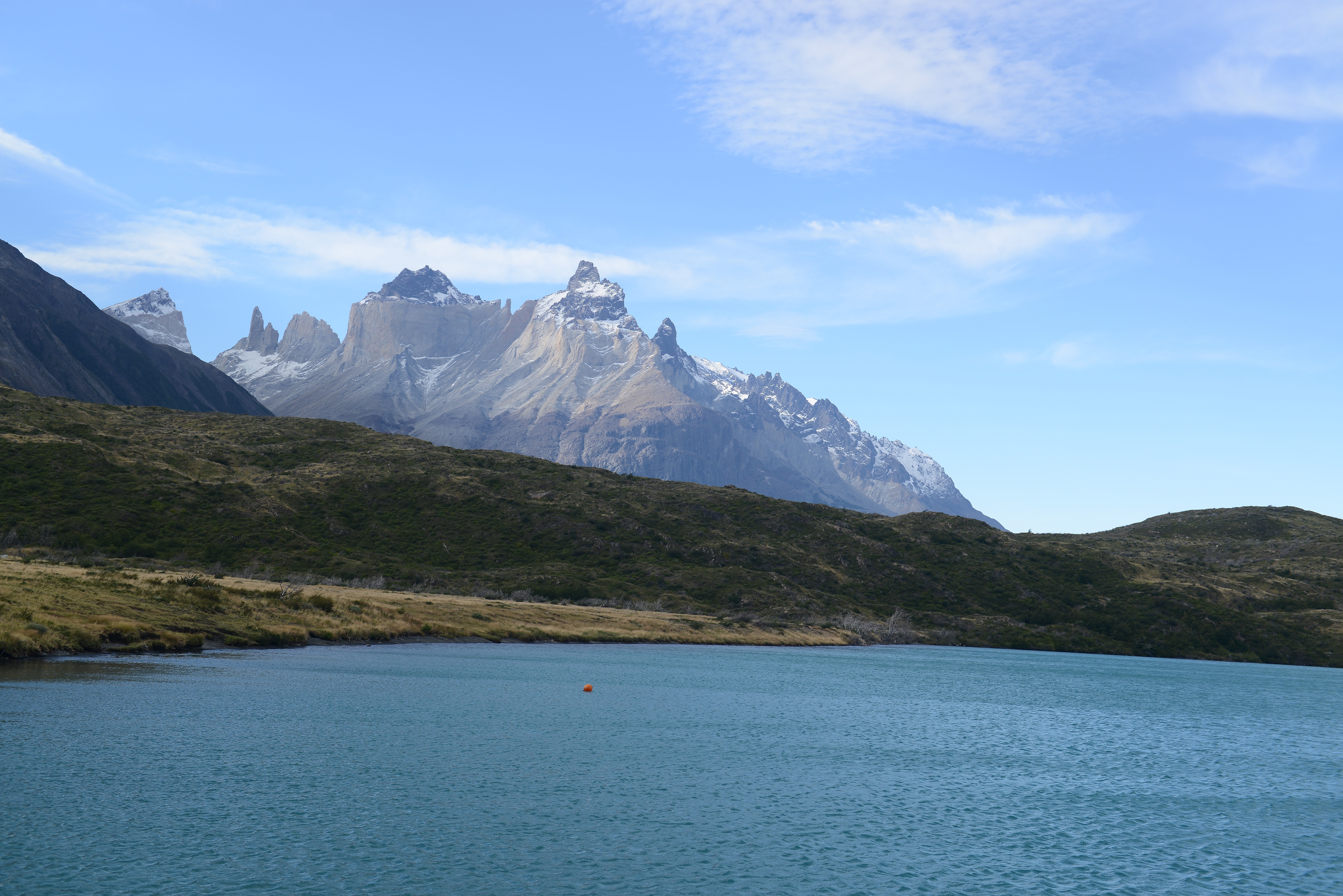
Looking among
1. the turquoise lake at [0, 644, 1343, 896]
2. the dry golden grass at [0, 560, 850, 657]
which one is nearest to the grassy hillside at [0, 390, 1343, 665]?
the dry golden grass at [0, 560, 850, 657]

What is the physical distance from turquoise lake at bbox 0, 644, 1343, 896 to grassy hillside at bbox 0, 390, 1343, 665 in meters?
76.2

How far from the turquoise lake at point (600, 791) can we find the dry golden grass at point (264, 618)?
346cm

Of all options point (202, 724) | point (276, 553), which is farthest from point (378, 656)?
point (276, 553)

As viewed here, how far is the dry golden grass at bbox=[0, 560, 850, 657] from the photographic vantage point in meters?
55.1

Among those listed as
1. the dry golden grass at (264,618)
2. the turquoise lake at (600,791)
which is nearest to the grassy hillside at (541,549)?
the dry golden grass at (264,618)

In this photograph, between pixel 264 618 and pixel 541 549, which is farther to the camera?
pixel 541 549

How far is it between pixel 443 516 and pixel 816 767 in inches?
5405

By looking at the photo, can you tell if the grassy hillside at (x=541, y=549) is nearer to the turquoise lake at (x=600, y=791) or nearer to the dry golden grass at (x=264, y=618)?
the dry golden grass at (x=264, y=618)

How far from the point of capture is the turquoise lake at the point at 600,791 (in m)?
22.5

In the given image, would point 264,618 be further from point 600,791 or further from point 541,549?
point 541,549

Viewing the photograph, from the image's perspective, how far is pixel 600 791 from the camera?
104 feet

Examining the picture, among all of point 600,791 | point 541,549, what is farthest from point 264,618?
point 541,549

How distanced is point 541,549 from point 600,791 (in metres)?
132

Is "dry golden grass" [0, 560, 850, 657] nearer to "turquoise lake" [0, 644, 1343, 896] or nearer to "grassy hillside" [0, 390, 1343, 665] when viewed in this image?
"turquoise lake" [0, 644, 1343, 896]
